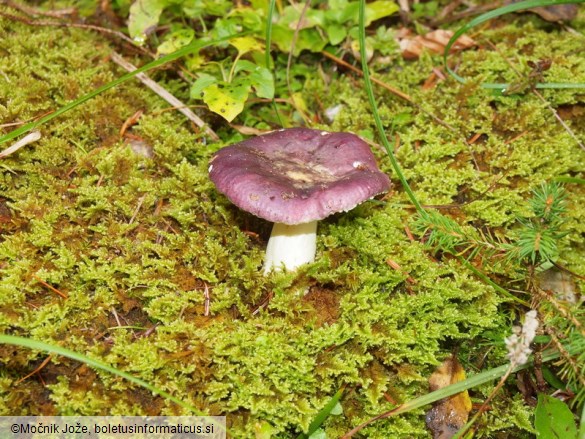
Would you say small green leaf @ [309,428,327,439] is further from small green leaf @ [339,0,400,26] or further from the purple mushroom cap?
small green leaf @ [339,0,400,26]

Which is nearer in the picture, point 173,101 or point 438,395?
point 438,395

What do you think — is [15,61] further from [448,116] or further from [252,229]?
[448,116]

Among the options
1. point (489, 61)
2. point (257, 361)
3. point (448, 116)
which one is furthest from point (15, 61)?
point (489, 61)

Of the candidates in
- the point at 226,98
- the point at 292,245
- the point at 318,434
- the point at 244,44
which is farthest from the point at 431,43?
the point at 318,434

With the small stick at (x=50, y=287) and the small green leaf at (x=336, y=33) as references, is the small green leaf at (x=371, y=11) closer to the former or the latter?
the small green leaf at (x=336, y=33)

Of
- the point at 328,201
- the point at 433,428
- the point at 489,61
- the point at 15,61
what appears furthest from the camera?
the point at 489,61

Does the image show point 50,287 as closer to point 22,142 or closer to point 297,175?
point 22,142
